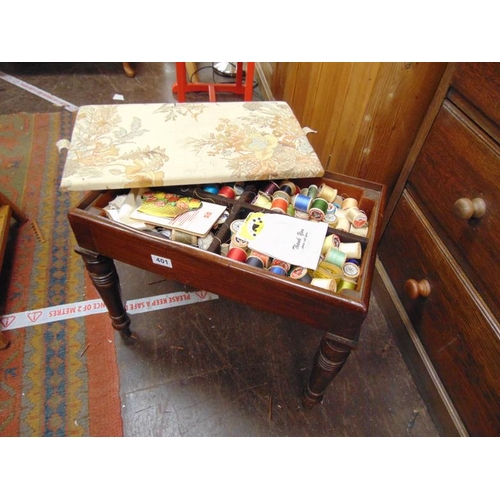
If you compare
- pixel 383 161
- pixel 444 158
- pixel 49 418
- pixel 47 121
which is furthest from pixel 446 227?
pixel 47 121

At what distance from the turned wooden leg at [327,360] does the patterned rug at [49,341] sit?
1.59ft

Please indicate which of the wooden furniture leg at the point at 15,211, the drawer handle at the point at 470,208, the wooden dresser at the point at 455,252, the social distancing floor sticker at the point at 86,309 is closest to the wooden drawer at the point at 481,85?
the wooden dresser at the point at 455,252

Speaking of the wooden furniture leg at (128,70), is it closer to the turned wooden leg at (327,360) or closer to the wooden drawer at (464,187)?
the wooden drawer at (464,187)

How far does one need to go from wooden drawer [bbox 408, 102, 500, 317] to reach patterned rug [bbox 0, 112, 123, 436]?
0.90 metres

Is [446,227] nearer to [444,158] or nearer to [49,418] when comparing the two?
[444,158]

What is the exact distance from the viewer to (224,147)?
794 mm

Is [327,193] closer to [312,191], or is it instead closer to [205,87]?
[312,191]

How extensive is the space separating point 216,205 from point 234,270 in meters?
0.19

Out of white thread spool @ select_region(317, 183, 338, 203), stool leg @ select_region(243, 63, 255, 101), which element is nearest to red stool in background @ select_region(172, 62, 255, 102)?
stool leg @ select_region(243, 63, 255, 101)

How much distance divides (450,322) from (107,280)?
0.81m

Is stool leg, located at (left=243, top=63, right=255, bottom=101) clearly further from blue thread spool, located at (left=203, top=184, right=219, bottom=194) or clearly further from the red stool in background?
blue thread spool, located at (left=203, top=184, right=219, bottom=194)

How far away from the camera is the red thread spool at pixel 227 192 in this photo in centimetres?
79

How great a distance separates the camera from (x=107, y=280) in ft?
2.66

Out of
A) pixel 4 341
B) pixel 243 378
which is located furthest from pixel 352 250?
pixel 4 341
